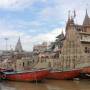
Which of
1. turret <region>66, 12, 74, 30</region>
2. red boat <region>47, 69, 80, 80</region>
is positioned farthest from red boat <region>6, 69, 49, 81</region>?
turret <region>66, 12, 74, 30</region>

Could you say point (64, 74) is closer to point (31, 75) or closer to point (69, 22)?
point (31, 75)

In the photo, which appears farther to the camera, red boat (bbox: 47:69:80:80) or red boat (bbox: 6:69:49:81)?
red boat (bbox: 47:69:80:80)

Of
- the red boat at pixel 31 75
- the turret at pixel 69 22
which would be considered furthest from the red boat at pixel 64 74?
the turret at pixel 69 22

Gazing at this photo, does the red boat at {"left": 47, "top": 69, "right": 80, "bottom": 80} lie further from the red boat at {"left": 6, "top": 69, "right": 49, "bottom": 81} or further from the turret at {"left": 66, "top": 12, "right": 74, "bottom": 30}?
the turret at {"left": 66, "top": 12, "right": 74, "bottom": 30}

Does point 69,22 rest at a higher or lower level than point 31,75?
higher

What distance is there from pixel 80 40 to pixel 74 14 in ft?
26.7

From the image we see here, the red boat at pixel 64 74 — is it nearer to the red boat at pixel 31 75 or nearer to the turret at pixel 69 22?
the red boat at pixel 31 75

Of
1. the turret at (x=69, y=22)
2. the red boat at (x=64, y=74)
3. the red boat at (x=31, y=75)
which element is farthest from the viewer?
the turret at (x=69, y=22)

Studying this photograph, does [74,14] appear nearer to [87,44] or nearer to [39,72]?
[87,44]

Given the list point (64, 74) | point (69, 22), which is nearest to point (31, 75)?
point (64, 74)

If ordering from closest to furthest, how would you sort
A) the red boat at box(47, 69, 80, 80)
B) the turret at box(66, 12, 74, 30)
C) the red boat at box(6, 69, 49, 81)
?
1. the red boat at box(6, 69, 49, 81)
2. the red boat at box(47, 69, 80, 80)
3. the turret at box(66, 12, 74, 30)

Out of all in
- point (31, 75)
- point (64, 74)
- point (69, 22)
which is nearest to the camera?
point (31, 75)

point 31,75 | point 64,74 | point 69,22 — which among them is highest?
point 69,22

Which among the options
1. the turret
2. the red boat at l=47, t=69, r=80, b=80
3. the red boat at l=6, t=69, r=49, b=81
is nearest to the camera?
the red boat at l=6, t=69, r=49, b=81
